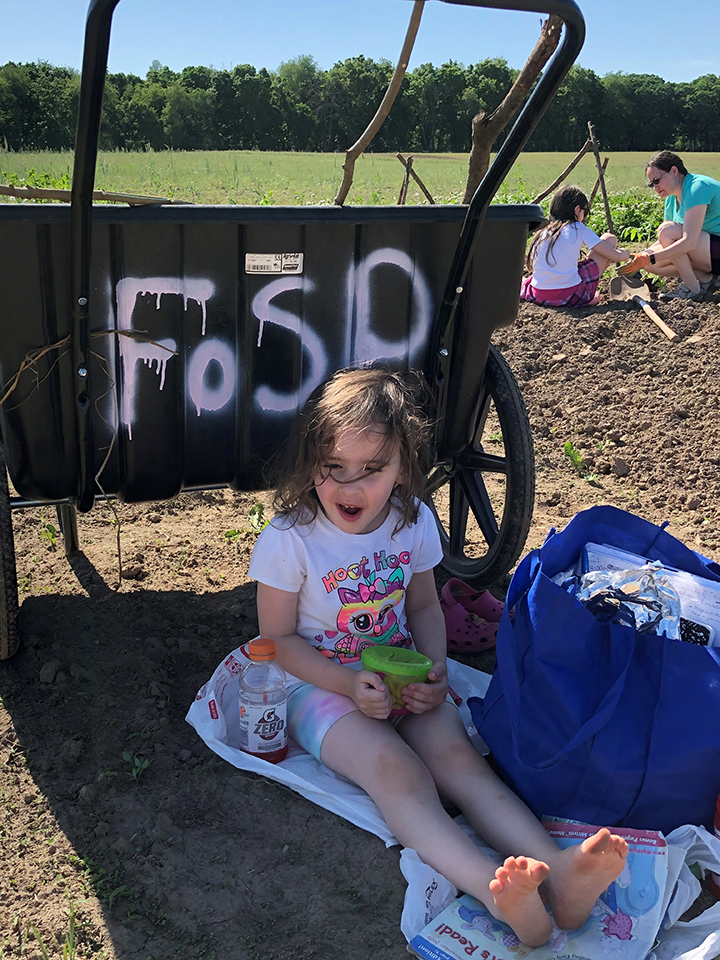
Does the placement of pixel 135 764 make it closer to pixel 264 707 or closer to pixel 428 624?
pixel 264 707

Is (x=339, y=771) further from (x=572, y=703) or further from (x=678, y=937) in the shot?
(x=678, y=937)

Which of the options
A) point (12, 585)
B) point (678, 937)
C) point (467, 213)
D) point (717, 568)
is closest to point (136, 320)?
point (12, 585)

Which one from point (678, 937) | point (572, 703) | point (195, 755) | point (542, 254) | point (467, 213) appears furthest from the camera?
point (542, 254)

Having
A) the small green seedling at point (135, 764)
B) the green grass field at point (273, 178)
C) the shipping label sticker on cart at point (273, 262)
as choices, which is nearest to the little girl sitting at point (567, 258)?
the shipping label sticker on cart at point (273, 262)

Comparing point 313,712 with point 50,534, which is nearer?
point 313,712

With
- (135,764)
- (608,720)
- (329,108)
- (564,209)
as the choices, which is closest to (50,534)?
(135,764)

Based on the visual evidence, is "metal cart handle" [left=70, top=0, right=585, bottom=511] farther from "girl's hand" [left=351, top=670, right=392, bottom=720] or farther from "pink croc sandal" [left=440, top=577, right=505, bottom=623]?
"girl's hand" [left=351, top=670, right=392, bottom=720]

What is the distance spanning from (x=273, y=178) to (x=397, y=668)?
69.1ft

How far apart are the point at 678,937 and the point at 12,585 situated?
68.6 inches

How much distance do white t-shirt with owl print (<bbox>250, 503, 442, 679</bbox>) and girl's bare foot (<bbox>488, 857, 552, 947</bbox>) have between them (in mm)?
755

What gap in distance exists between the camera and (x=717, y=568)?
2.15 meters

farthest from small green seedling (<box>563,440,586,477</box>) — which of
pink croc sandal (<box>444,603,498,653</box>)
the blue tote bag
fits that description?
the blue tote bag

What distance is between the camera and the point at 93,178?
1.70 meters

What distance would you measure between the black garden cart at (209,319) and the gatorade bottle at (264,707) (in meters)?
0.62
